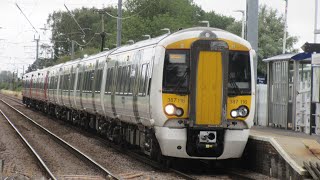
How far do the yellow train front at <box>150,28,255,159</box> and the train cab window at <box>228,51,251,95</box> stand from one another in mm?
21

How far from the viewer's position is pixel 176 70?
13.1m

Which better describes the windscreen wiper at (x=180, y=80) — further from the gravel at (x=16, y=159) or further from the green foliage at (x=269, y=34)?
the green foliage at (x=269, y=34)

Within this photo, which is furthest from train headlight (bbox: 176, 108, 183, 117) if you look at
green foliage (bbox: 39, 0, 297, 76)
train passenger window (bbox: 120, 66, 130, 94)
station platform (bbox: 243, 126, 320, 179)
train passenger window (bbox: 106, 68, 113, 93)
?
green foliage (bbox: 39, 0, 297, 76)

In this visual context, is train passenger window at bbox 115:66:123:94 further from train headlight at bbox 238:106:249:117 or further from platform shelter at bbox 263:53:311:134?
train headlight at bbox 238:106:249:117

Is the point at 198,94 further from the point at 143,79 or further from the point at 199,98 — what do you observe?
the point at 143,79

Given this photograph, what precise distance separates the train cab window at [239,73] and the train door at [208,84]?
1.04ft

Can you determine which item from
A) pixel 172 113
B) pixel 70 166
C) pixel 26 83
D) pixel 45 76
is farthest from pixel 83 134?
pixel 26 83

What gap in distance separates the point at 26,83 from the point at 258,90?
3681 cm

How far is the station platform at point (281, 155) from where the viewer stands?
11359mm

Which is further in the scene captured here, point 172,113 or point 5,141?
point 5,141

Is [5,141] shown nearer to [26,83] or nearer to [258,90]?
[258,90]

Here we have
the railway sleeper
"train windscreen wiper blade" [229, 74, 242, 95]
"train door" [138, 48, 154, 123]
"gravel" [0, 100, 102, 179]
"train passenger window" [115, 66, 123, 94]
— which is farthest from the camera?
"train passenger window" [115, 66, 123, 94]

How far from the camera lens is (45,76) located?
40.6 metres

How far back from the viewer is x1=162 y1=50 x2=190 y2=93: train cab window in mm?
12984
